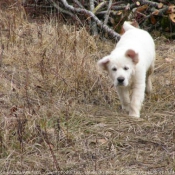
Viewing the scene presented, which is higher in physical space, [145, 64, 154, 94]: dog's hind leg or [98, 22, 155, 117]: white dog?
[98, 22, 155, 117]: white dog

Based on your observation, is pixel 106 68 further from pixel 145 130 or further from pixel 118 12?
pixel 118 12

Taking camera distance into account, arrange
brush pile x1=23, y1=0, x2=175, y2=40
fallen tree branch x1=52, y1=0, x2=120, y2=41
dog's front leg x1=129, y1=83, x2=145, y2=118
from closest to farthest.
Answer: dog's front leg x1=129, y1=83, x2=145, y2=118 < fallen tree branch x1=52, y1=0, x2=120, y2=41 < brush pile x1=23, y1=0, x2=175, y2=40

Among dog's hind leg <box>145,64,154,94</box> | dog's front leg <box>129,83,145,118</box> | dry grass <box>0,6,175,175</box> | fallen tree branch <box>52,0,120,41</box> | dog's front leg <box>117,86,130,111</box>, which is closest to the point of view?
dry grass <box>0,6,175,175</box>

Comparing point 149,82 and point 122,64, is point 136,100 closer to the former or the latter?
point 122,64

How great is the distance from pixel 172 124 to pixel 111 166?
1217 millimetres

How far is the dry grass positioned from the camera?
481 centimetres

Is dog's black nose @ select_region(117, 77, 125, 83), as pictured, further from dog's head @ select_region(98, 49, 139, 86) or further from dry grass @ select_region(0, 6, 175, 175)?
dry grass @ select_region(0, 6, 175, 175)

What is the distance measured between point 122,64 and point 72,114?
2.62ft

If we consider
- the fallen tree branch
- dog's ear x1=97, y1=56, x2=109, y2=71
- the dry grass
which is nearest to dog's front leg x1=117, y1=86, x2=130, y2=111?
the dry grass

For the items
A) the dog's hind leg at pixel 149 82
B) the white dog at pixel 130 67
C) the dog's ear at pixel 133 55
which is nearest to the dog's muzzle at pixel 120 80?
the white dog at pixel 130 67

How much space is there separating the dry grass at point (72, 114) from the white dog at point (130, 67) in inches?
7.4

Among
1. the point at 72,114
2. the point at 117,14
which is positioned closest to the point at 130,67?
the point at 72,114

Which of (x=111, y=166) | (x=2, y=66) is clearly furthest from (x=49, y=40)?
(x=111, y=166)

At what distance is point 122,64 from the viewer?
19.5 feet
